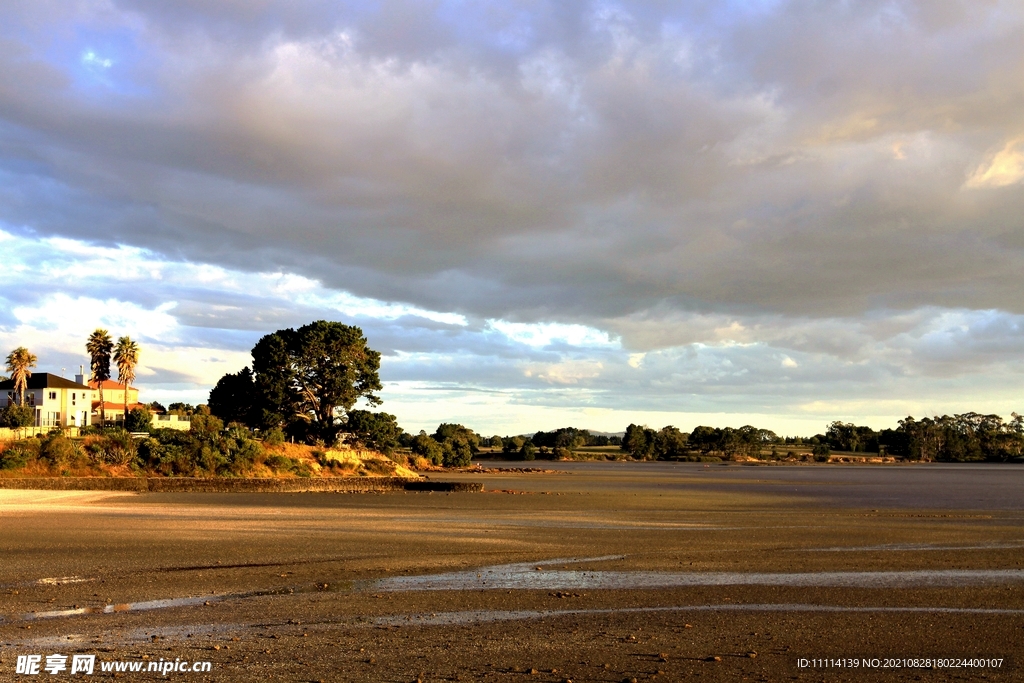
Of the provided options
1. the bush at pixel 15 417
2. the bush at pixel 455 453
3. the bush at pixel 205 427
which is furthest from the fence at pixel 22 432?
the bush at pixel 455 453

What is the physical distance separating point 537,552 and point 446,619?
10.1 metres

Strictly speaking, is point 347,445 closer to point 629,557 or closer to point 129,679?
point 629,557

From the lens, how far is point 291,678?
11.0 meters

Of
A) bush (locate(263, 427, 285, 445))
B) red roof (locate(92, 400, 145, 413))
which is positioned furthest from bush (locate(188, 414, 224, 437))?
red roof (locate(92, 400, 145, 413))

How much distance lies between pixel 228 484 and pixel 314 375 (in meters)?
30.1

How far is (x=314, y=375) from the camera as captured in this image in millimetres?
88000

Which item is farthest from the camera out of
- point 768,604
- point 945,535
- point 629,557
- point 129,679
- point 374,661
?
point 945,535

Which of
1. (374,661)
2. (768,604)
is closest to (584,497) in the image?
(768,604)

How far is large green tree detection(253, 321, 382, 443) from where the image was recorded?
8569 cm

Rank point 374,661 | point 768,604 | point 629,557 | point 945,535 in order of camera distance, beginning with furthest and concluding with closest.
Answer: point 945,535, point 629,557, point 768,604, point 374,661

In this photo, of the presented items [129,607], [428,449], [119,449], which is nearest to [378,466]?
[119,449]

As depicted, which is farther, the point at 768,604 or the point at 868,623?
the point at 768,604

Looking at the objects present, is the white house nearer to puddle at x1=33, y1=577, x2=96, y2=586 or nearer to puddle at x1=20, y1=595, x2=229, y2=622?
puddle at x1=33, y1=577, x2=96, y2=586

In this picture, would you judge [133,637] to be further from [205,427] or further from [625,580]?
[205,427]
